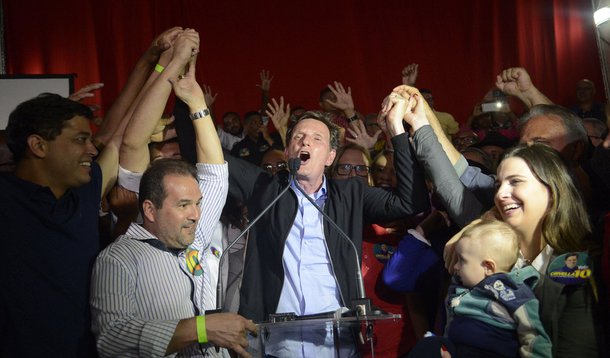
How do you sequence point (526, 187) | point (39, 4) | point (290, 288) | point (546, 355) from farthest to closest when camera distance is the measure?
point (39, 4), point (290, 288), point (526, 187), point (546, 355)

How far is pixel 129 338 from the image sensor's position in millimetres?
2559

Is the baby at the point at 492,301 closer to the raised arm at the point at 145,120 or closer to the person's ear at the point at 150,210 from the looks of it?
the person's ear at the point at 150,210

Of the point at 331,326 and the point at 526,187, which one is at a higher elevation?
the point at 526,187

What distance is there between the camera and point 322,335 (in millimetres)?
2621

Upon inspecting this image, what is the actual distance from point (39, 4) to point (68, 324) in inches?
259

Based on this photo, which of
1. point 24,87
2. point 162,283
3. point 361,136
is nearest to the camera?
point 162,283

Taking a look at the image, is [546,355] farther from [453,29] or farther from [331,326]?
[453,29]

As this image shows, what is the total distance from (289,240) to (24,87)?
4.12 meters

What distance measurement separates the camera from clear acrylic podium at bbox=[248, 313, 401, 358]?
2547 mm

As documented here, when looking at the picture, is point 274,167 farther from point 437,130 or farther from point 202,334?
point 202,334

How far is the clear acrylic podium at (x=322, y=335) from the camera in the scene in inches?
100

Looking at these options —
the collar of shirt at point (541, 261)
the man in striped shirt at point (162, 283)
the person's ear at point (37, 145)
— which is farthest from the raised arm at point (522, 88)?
the person's ear at point (37, 145)

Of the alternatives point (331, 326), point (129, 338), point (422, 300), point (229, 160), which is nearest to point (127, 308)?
point (129, 338)

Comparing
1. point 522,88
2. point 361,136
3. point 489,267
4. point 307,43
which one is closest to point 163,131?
point 361,136
